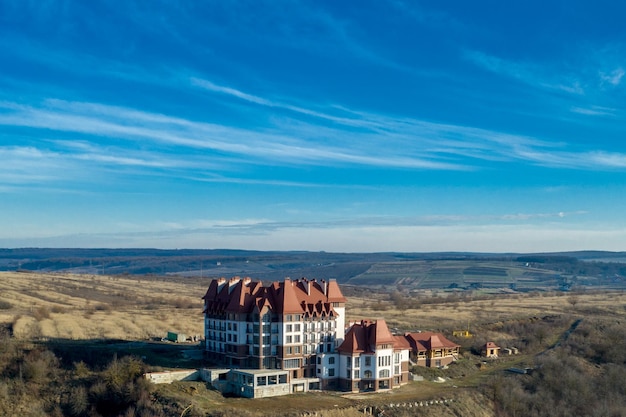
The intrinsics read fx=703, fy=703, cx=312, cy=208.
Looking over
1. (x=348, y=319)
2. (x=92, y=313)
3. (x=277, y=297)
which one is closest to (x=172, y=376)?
(x=277, y=297)

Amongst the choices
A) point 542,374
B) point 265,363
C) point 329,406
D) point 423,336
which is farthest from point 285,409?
point 542,374

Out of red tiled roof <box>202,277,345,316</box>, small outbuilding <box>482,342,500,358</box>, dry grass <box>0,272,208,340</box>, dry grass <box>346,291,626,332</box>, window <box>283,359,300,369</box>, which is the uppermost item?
red tiled roof <box>202,277,345,316</box>

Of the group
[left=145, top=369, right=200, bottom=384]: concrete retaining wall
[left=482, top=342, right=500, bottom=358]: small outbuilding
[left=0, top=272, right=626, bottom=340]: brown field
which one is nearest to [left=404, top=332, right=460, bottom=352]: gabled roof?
[left=482, top=342, right=500, bottom=358]: small outbuilding

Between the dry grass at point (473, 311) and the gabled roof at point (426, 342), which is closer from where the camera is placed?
the gabled roof at point (426, 342)

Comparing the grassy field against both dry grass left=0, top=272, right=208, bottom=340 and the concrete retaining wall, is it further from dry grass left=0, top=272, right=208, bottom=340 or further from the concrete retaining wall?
the concrete retaining wall

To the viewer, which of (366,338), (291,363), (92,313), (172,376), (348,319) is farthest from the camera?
(348,319)

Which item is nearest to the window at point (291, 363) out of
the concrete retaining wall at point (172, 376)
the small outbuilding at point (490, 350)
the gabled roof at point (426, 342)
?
the concrete retaining wall at point (172, 376)

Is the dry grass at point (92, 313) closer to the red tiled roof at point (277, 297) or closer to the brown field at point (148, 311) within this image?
the brown field at point (148, 311)

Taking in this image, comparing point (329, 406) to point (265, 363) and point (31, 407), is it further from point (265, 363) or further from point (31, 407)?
point (31, 407)

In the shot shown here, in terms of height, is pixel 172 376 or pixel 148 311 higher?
pixel 148 311

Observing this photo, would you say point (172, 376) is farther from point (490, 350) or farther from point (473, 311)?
point (473, 311)

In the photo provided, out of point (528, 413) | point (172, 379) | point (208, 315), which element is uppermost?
point (208, 315)
